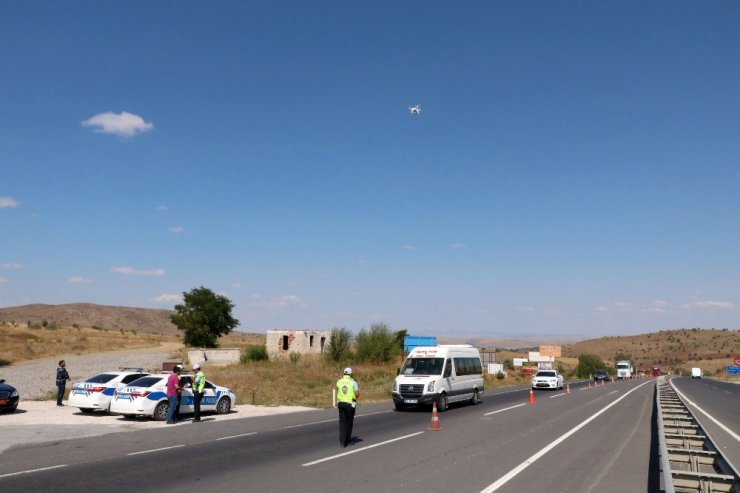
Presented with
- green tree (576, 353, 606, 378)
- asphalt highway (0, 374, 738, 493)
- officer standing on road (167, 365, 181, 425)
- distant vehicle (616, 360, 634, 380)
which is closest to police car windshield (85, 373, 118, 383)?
officer standing on road (167, 365, 181, 425)

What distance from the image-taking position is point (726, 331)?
162m

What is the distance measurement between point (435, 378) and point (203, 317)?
216 feet

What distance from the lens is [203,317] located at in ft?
274

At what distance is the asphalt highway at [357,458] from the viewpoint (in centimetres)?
1007

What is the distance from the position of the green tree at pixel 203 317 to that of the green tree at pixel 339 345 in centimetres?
3694

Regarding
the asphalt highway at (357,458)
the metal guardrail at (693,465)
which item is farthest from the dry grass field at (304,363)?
the metal guardrail at (693,465)

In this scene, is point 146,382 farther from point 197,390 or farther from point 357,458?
point 357,458

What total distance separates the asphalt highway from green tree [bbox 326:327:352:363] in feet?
97.6

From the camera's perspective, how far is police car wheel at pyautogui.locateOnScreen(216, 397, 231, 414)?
22.5 m

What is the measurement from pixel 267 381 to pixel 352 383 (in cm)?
2233

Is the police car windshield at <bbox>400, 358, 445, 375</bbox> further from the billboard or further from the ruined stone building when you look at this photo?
the billboard

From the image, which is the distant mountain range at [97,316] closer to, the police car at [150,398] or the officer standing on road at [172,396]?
the police car at [150,398]

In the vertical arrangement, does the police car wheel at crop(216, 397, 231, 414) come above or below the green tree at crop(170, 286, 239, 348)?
below

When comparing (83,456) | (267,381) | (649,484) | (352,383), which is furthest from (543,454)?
(267,381)
